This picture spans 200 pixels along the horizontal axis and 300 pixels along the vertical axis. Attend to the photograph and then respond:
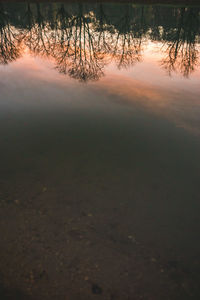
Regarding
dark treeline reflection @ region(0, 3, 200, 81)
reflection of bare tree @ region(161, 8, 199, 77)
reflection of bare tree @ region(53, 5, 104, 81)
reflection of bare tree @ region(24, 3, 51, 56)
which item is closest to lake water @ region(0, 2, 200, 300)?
reflection of bare tree @ region(53, 5, 104, 81)

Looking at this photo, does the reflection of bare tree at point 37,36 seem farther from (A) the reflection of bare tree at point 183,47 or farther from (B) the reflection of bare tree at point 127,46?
(A) the reflection of bare tree at point 183,47

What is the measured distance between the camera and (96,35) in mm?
23938

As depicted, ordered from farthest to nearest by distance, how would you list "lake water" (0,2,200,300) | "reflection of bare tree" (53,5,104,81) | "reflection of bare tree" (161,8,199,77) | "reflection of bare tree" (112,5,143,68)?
"reflection of bare tree" (112,5,143,68) < "reflection of bare tree" (161,8,199,77) < "reflection of bare tree" (53,5,104,81) < "lake water" (0,2,200,300)

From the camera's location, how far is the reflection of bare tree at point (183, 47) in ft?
48.8

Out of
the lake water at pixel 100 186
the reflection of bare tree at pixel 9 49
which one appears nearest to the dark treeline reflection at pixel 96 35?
the reflection of bare tree at pixel 9 49

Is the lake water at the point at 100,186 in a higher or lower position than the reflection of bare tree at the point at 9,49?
lower

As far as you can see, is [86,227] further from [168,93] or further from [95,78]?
[95,78]

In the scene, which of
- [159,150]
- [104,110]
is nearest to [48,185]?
[159,150]

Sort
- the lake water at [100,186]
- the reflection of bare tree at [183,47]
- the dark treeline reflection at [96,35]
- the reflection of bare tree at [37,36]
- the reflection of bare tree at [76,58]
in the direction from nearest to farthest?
the lake water at [100,186] < the reflection of bare tree at [76,58] < the reflection of bare tree at [183,47] < the dark treeline reflection at [96,35] < the reflection of bare tree at [37,36]

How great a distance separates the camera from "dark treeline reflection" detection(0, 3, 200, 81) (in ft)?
52.3

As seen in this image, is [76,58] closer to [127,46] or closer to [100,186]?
[127,46]

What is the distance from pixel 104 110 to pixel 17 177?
196 inches

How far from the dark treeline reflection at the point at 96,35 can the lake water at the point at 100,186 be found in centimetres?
368

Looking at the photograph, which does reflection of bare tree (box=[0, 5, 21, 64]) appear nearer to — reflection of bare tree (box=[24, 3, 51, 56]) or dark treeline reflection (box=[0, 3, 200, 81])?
dark treeline reflection (box=[0, 3, 200, 81])
